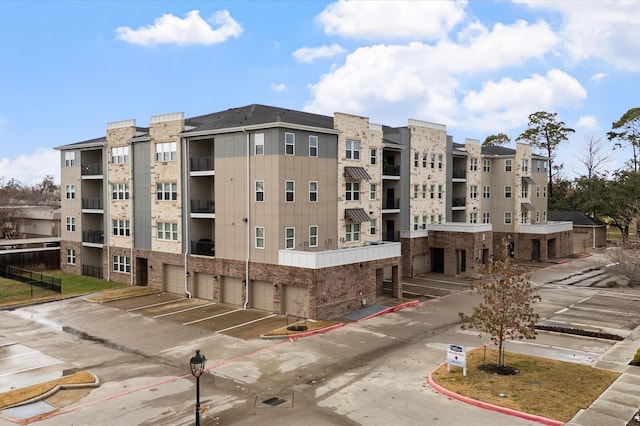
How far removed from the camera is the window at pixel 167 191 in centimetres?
3647

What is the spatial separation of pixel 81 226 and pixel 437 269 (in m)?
32.3

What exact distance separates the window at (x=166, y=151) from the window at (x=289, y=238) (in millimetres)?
11143

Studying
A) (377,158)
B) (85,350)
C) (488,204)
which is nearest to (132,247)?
(85,350)

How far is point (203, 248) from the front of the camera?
34.9 meters

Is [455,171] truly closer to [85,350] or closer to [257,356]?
[257,356]

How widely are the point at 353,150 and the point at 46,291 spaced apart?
80.7 feet

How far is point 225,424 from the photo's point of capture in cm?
1572

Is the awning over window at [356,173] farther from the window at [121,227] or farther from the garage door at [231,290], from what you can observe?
the window at [121,227]

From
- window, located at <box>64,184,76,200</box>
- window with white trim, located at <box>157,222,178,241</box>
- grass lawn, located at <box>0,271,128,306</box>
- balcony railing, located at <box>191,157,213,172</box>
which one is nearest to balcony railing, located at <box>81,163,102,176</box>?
window, located at <box>64,184,76,200</box>

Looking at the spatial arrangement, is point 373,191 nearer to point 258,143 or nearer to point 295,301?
point 258,143

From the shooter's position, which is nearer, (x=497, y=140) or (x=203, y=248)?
(x=203, y=248)

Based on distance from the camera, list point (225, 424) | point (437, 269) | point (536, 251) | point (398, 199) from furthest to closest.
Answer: point (536, 251) < point (437, 269) < point (398, 199) < point (225, 424)

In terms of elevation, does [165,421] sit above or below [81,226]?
below

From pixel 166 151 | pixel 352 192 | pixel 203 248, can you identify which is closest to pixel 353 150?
pixel 352 192
